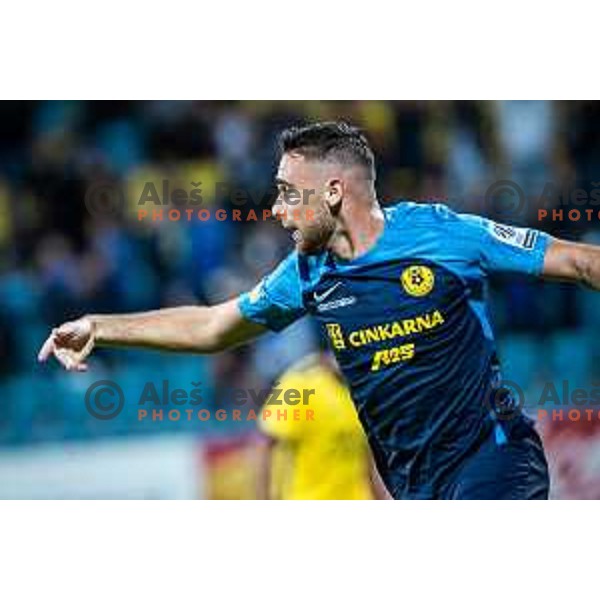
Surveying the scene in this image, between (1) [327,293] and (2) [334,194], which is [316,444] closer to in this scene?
(1) [327,293]

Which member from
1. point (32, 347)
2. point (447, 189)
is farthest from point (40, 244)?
point (447, 189)

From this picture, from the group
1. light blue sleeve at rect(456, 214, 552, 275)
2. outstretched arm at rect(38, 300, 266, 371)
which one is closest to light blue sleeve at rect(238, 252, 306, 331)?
outstretched arm at rect(38, 300, 266, 371)

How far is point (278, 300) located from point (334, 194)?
474 millimetres

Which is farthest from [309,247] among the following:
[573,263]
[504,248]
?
[573,263]

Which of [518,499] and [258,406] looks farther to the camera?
[258,406]

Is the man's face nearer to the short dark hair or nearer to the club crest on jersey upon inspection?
the short dark hair

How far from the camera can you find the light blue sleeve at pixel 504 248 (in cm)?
522

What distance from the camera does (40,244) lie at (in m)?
6.04

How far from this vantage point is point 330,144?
17.6 feet

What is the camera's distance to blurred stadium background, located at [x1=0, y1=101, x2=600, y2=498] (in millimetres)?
5730

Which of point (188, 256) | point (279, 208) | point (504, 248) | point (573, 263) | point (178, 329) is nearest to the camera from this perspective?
point (573, 263)

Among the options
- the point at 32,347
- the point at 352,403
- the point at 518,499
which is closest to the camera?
the point at 518,499

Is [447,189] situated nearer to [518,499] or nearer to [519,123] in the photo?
[519,123]
